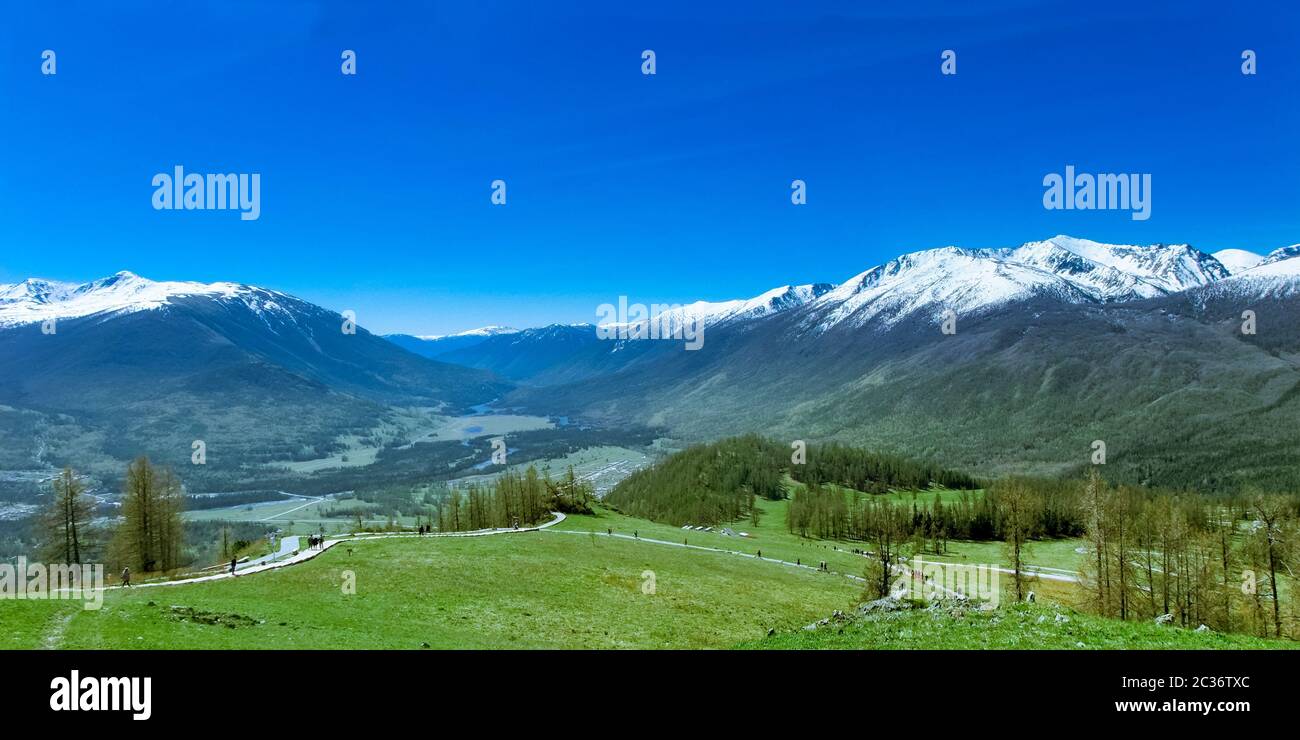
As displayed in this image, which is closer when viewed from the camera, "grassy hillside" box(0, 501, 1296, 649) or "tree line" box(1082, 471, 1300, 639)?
"grassy hillside" box(0, 501, 1296, 649)

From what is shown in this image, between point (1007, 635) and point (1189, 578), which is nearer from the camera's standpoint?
point (1007, 635)

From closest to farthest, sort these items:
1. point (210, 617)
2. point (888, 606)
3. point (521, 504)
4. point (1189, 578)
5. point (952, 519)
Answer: point (210, 617)
point (888, 606)
point (1189, 578)
point (521, 504)
point (952, 519)

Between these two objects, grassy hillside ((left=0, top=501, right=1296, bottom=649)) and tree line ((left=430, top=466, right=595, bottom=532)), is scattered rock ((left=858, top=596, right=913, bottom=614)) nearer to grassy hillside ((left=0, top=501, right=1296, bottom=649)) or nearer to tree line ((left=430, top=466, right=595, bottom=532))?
grassy hillside ((left=0, top=501, right=1296, bottom=649))

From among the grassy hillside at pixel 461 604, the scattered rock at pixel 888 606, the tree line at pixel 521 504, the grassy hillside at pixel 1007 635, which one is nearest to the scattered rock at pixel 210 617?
the grassy hillside at pixel 461 604

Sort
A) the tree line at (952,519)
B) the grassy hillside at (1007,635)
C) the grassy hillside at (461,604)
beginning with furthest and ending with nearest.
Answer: the tree line at (952,519) → the grassy hillside at (461,604) → the grassy hillside at (1007,635)

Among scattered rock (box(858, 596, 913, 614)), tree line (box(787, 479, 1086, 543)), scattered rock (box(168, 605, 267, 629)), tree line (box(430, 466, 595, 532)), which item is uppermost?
scattered rock (box(168, 605, 267, 629))

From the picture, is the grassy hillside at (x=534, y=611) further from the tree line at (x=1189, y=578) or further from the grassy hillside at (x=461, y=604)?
the tree line at (x=1189, y=578)

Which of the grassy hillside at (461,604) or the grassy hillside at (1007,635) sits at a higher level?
the grassy hillside at (1007,635)

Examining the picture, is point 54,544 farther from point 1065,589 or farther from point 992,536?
point 992,536

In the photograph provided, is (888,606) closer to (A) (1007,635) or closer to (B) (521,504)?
(A) (1007,635)

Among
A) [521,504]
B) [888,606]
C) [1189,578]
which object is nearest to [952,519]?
[1189,578]

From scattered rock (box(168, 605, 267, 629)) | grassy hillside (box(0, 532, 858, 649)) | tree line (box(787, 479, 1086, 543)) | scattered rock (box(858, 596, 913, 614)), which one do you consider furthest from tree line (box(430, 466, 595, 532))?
tree line (box(787, 479, 1086, 543))
